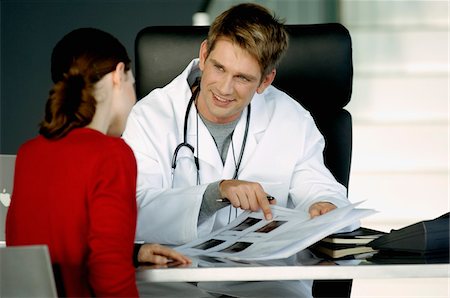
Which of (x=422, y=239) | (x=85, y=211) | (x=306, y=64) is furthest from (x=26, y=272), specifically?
(x=306, y=64)

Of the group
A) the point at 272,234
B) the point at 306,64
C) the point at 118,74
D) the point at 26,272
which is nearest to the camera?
the point at 26,272

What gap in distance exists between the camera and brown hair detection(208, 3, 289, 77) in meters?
2.23

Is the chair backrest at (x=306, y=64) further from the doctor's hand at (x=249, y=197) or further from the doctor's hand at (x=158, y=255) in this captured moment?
the doctor's hand at (x=158, y=255)

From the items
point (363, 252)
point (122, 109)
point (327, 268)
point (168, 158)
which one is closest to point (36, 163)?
point (122, 109)

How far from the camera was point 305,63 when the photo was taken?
2.49 metres

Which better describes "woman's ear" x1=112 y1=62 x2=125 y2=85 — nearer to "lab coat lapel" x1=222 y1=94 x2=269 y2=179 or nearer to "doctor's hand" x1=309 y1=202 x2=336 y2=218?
"doctor's hand" x1=309 y1=202 x2=336 y2=218

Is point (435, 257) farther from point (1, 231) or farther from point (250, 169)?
point (1, 231)

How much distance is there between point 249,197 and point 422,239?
0.39 meters

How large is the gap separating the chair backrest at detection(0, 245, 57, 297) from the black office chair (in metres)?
1.19

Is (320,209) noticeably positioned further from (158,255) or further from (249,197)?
(158,255)

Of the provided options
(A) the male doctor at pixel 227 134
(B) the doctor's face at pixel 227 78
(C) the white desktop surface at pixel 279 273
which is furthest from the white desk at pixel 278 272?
(B) the doctor's face at pixel 227 78

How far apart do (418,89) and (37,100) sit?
6.20 ft

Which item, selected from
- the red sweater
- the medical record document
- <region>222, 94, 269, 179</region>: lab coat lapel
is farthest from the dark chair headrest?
the red sweater

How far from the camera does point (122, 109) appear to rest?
1.57 m
